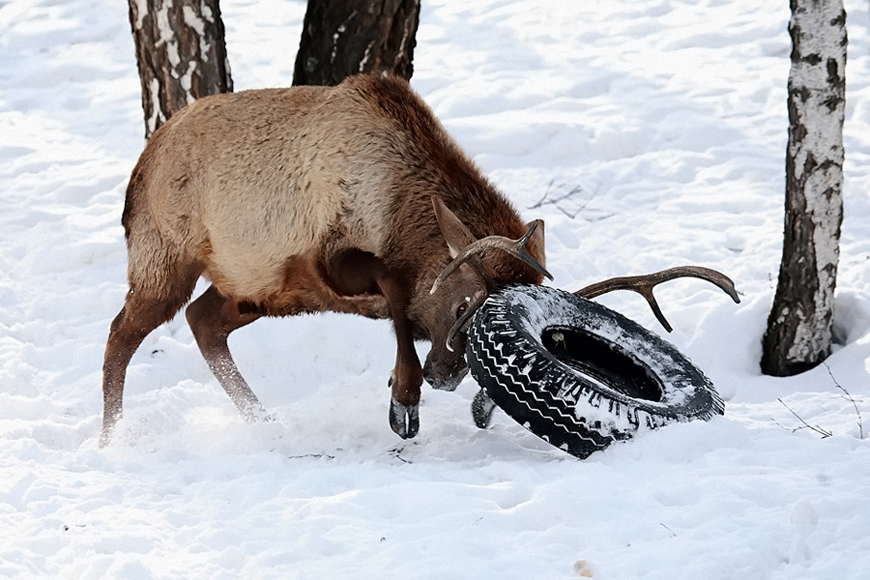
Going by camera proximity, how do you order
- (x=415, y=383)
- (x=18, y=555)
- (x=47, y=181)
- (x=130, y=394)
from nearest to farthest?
(x=18, y=555), (x=415, y=383), (x=130, y=394), (x=47, y=181)

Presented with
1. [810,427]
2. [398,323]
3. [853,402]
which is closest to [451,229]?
[398,323]

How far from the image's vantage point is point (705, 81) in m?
10.8

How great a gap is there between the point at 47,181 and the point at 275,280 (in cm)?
445

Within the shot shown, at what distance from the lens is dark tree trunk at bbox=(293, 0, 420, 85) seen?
729cm

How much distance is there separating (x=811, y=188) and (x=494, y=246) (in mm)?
2544

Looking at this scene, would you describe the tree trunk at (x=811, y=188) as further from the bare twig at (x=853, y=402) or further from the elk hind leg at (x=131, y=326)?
the elk hind leg at (x=131, y=326)

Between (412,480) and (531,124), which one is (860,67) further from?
(412,480)

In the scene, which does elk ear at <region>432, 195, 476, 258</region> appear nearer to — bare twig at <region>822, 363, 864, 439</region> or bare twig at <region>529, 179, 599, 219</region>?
bare twig at <region>822, 363, 864, 439</region>

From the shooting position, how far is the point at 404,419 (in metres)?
5.30

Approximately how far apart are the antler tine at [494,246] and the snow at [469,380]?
0.91 meters

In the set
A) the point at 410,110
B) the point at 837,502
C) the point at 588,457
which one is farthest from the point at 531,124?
the point at 837,502

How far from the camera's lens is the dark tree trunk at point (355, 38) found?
7.29 meters

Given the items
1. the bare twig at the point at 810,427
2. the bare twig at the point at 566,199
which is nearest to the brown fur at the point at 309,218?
the bare twig at the point at 810,427

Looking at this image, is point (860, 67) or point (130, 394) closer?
point (130, 394)
